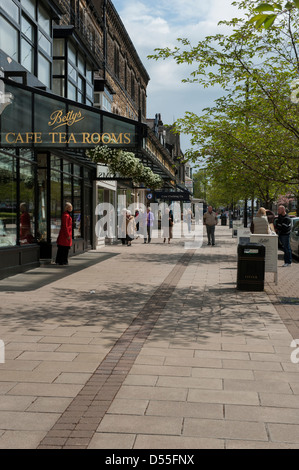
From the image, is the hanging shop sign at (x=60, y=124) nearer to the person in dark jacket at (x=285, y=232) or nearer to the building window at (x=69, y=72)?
the building window at (x=69, y=72)

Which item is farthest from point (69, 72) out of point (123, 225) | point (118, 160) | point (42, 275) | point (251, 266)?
point (251, 266)

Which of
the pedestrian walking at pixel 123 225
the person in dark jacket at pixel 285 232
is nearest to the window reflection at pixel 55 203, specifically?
the person in dark jacket at pixel 285 232

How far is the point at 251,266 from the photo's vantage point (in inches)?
434

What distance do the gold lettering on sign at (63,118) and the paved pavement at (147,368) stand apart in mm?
3992

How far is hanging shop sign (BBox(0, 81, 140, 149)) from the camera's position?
12.9 metres

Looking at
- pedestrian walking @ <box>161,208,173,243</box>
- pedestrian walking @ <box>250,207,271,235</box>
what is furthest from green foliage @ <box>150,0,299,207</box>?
pedestrian walking @ <box>161,208,173,243</box>

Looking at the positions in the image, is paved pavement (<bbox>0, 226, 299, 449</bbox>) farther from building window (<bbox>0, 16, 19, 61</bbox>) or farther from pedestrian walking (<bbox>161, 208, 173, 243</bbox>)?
pedestrian walking (<bbox>161, 208, 173, 243</bbox>)

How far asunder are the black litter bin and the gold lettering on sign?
5.14m

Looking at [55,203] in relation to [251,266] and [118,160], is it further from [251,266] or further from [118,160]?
[251,266]

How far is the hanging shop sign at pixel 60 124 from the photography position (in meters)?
12.9

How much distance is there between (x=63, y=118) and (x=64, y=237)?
136 inches

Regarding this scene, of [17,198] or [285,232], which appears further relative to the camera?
[285,232]
